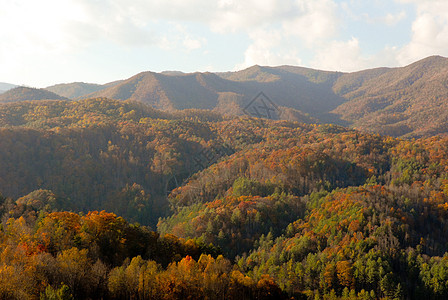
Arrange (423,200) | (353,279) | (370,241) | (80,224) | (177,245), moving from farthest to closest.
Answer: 1. (423,200)
2. (370,241)
3. (353,279)
4. (177,245)
5. (80,224)

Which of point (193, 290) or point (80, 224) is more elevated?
point (80, 224)

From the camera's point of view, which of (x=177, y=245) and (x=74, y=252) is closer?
(x=74, y=252)

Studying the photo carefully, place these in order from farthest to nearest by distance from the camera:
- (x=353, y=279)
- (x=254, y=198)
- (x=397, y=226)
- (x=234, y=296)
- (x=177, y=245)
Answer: (x=254, y=198)
(x=397, y=226)
(x=353, y=279)
(x=177, y=245)
(x=234, y=296)

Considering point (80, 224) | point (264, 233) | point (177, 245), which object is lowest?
point (264, 233)

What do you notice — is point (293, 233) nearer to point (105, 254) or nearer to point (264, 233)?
point (264, 233)

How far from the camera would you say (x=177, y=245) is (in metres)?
87.4

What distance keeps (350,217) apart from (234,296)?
100 meters

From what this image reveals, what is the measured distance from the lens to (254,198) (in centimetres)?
18800

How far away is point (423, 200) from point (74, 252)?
177486 millimetres

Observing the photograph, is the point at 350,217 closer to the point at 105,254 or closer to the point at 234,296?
the point at 234,296

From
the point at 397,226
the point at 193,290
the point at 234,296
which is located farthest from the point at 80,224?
the point at 397,226

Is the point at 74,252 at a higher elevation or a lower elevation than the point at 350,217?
higher

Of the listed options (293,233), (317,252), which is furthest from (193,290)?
(293,233)

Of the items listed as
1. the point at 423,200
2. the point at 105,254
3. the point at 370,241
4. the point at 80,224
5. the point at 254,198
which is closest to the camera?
the point at 105,254
